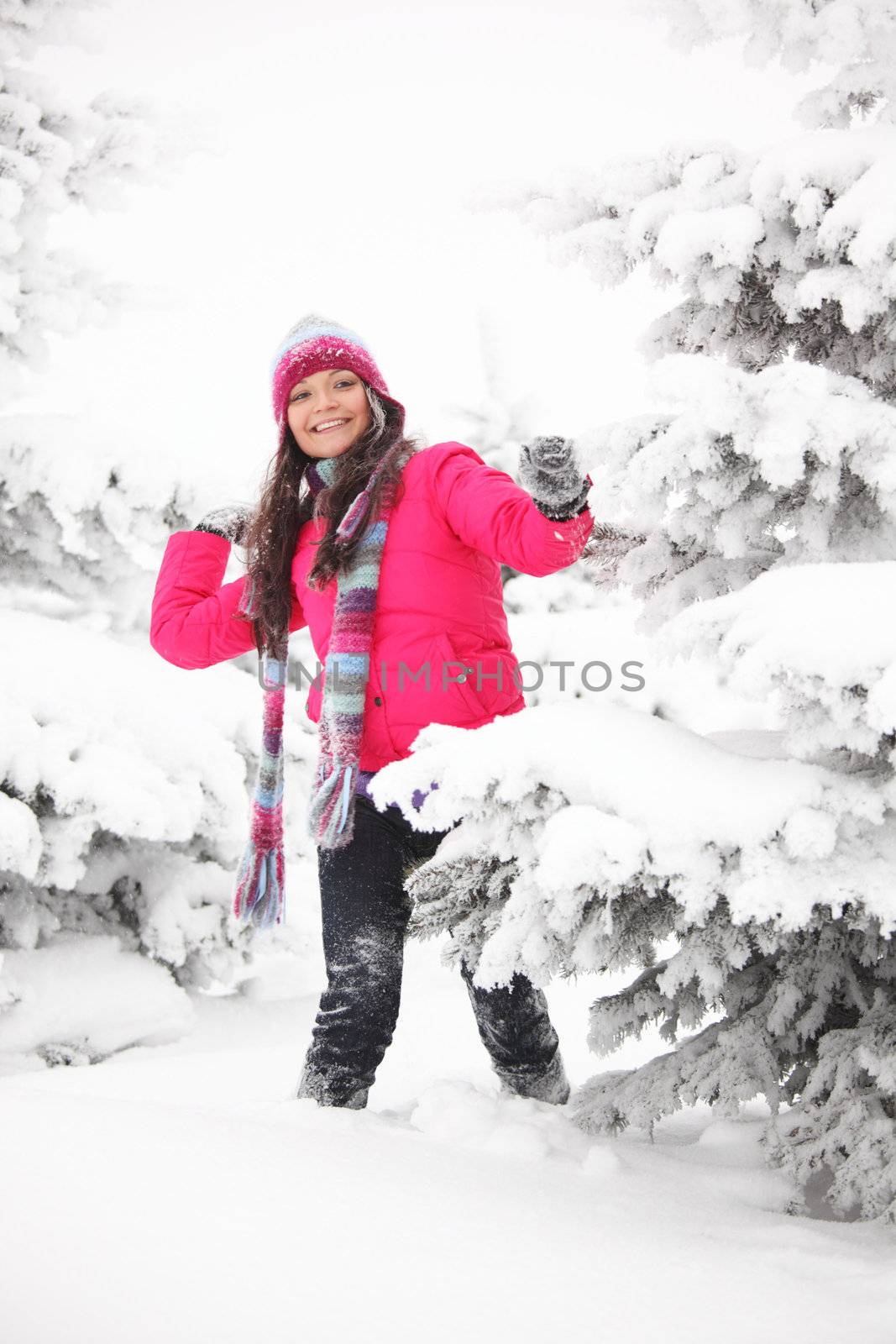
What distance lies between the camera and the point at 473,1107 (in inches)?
84.5

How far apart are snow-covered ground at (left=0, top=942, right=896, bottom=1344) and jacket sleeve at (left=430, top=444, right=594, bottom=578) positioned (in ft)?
3.92

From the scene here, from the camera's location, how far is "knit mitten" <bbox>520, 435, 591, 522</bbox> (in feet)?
6.24

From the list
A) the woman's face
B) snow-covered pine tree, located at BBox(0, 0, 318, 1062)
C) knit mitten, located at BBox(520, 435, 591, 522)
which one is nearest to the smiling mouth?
the woman's face

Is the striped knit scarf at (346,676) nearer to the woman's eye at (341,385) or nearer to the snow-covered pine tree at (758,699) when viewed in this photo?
the woman's eye at (341,385)

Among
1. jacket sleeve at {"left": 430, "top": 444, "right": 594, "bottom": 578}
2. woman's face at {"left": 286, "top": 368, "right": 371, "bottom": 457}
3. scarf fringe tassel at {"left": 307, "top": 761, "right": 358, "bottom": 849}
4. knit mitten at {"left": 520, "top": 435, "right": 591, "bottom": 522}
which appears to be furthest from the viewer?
woman's face at {"left": 286, "top": 368, "right": 371, "bottom": 457}

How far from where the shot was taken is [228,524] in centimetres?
290

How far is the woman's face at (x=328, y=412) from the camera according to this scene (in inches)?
107

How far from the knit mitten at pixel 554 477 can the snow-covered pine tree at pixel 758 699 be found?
7cm

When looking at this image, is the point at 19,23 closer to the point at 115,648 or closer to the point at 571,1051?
the point at 115,648

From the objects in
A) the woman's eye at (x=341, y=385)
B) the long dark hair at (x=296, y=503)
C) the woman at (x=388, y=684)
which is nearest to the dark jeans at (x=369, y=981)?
the woman at (x=388, y=684)

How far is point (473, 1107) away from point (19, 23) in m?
5.57

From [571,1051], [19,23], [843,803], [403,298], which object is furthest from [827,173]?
[403,298]

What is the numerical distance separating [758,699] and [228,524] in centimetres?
189

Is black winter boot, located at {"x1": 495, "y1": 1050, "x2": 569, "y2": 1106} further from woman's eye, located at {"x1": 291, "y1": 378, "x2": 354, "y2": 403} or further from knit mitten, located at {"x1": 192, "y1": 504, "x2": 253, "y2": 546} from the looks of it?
woman's eye, located at {"x1": 291, "y1": 378, "x2": 354, "y2": 403}
